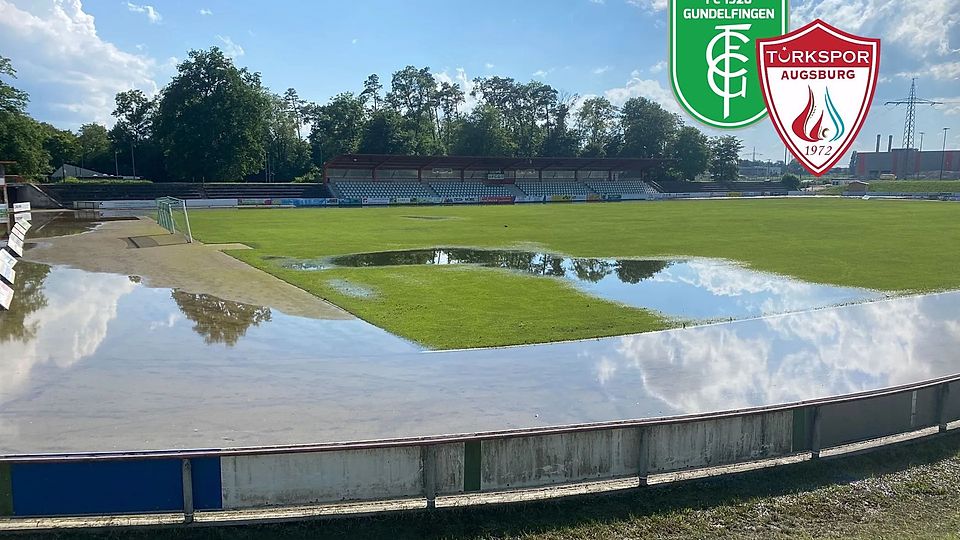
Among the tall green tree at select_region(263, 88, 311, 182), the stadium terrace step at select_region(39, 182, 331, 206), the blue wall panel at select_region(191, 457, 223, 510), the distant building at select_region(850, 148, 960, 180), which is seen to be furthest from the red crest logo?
the distant building at select_region(850, 148, 960, 180)

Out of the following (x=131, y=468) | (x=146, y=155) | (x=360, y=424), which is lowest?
(x=360, y=424)

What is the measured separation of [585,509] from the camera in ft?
18.5

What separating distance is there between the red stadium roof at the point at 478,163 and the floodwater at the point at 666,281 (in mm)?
46838

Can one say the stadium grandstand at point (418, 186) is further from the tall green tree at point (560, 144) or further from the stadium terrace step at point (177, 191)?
the tall green tree at point (560, 144)

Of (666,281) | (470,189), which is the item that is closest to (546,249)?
(666,281)

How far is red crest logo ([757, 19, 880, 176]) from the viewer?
50.1ft

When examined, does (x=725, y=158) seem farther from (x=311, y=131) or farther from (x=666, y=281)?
(x=666, y=281)

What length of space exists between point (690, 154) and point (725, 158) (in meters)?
8.37

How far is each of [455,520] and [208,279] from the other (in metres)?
15.7

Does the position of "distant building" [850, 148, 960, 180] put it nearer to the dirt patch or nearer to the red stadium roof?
the red stadium roof

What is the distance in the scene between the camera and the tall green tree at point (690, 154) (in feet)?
343

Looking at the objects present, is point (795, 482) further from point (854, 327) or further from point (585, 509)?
point (854, 327)

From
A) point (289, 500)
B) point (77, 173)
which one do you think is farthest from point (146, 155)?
point (289, 500)

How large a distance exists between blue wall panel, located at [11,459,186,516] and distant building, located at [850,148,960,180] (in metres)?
150
